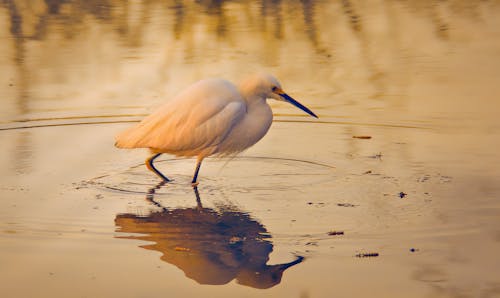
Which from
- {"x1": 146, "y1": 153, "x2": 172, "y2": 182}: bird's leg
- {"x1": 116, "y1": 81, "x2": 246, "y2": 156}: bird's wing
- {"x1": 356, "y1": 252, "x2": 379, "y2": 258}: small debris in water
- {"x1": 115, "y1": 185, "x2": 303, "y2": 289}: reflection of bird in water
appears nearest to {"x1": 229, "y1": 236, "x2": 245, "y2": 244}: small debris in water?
{"x1": 115, "y1": 185, "x2": 303, "y2": 289}: reflection of bird in water

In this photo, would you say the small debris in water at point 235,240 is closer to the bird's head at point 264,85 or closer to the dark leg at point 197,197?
the dark leg at point 197,197

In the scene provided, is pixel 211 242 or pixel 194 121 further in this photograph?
pixel 194 121

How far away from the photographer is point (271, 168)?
7.11 metres

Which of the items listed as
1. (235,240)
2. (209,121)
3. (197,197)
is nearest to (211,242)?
(235,240)

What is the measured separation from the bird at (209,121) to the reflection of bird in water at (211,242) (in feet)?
1.85

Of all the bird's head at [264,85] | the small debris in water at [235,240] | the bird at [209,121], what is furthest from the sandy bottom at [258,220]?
the bird's head at [264,85]

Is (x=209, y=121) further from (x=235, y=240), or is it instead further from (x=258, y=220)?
(x=235, y=240)

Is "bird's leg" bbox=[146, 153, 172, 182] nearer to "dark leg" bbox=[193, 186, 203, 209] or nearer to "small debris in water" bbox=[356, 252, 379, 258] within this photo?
"dark leg" bbox=[193, 186, 203, 209]

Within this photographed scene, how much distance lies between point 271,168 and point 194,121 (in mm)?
783

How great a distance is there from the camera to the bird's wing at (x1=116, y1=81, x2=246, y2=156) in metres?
6.64

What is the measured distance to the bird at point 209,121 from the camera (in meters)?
6.65

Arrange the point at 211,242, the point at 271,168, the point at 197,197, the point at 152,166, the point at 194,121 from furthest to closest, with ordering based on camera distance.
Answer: the point at 271,168
the point at 152,166
the point at 194,121
the point at 197,197
the point at 211,242

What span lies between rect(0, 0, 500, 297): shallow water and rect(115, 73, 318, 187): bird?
0.86 feet

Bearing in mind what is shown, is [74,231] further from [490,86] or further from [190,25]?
[190,25]
